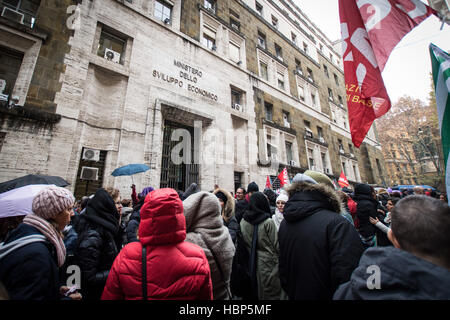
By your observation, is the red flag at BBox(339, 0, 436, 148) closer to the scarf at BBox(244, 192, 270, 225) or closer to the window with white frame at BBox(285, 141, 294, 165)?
the scarf at BBox(244, 192, 270, 225)

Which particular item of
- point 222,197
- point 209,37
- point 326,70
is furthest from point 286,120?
point 326,70

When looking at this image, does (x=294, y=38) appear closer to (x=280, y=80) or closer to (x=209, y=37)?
(x=280, y=80)

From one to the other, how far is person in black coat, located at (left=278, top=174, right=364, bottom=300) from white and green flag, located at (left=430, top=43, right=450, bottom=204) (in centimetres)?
125

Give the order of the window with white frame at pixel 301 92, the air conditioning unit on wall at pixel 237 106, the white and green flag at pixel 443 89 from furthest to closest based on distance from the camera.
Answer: the window with white frame at pixel 301 92 < the air conditioning unit on wall at pixel 237 106 < the white and green flag at pixel 443 89

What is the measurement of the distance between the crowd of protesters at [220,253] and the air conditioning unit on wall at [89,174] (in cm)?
484

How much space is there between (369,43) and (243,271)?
13.8 feet

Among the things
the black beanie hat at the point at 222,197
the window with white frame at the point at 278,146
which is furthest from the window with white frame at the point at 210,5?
the black beanie hat at the point at 222,197

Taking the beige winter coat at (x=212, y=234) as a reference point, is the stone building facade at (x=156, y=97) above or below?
above

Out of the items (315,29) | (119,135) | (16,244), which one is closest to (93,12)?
(119,135)

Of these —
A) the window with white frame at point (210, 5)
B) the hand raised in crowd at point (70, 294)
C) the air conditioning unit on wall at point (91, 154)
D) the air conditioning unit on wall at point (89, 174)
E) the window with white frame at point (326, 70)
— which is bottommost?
the hand raised in crowd at point (70, 294)

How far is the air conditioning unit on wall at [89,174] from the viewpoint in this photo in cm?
634

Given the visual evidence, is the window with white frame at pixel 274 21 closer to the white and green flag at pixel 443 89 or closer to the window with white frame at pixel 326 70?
the window with white frame at pixel 326 70

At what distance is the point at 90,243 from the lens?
194 centimetres
